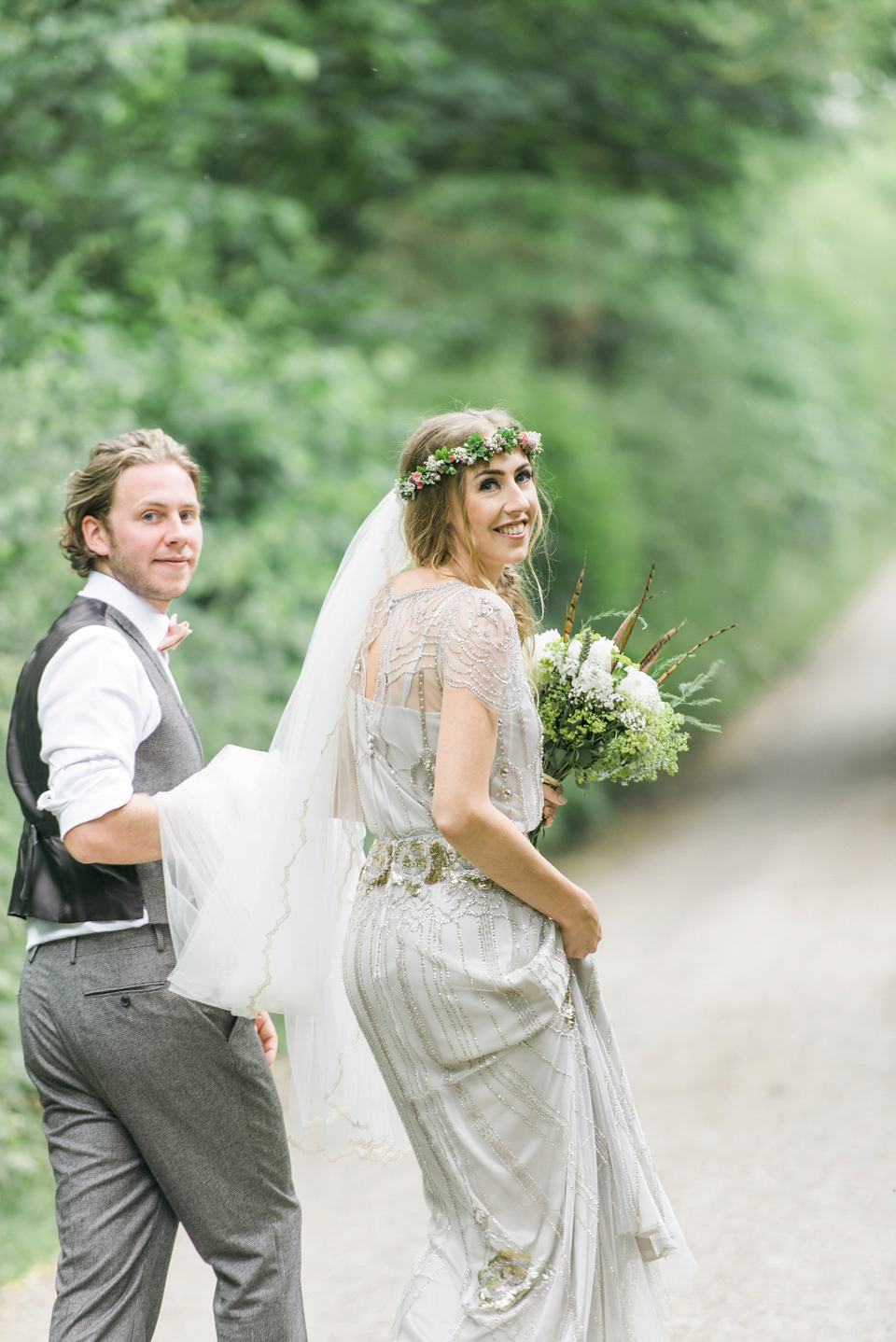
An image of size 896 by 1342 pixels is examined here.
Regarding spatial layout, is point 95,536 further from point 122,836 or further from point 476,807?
point 476,807

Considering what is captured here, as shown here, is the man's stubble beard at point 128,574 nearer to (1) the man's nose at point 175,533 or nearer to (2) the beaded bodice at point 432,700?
(1) the man's nose at point 175,533

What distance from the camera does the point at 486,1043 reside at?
2.62 m

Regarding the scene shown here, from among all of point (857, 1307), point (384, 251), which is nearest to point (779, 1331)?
point (857, 1307)

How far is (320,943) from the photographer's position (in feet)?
9.35

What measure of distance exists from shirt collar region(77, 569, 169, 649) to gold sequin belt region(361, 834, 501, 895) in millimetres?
650

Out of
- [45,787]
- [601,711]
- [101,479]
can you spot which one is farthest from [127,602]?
[601,711]

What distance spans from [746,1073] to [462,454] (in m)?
4.36

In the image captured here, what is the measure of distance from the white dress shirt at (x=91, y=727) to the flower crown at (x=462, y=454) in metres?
0.66

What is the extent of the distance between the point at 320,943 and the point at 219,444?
479 cm

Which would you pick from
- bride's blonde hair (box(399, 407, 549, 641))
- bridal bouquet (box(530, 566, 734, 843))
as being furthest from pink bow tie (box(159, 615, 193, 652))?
bridal bouquet (box(530, 566, 734, 843))

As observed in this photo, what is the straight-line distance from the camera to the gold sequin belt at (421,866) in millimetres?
2654

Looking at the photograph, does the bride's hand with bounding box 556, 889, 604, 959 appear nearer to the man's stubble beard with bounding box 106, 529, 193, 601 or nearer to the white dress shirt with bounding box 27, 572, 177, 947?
the white dress shirt with bounding box 27, 572, 177, 947

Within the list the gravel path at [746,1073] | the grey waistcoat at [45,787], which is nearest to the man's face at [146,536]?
the grey waistcoat at [45,787]

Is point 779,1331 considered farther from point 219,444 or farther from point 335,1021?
point 219,444
